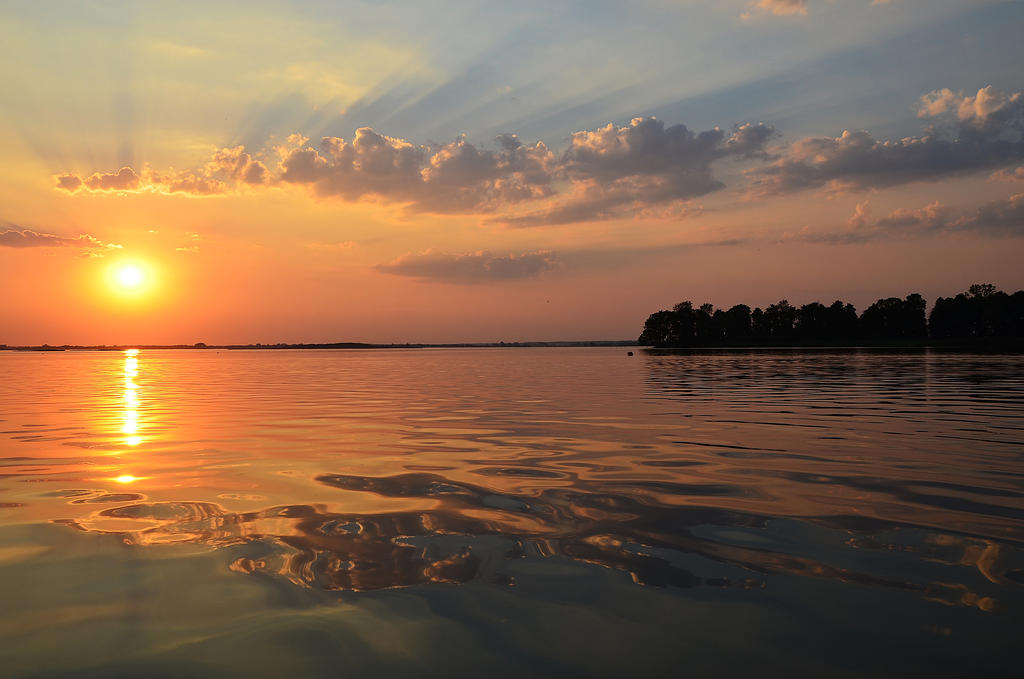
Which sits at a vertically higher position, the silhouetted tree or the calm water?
the silhouetted tree

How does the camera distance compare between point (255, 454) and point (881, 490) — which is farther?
point (255, 454)

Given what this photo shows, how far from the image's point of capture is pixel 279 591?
6141 mm

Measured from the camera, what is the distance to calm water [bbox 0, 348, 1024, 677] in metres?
4.93

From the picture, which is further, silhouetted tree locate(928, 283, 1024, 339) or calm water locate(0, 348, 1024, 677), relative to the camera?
silhouetted tree locate(928, 283, 1024, 339)

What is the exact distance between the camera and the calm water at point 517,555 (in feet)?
16.2

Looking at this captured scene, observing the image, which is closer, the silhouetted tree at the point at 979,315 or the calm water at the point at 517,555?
the calm water at the point at 517,555

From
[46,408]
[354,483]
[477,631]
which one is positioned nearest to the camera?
[477,631]

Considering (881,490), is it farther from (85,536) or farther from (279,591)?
(85,536)

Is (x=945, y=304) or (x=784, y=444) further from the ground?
(x=945, y=304)

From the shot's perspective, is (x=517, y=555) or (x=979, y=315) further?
(x=979, y=315)

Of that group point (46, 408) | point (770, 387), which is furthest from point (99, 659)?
point (770, 387)

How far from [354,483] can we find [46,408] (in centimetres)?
2253

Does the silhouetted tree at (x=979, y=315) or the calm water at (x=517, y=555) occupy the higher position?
the silhouetted tree at (x=979, y=315)

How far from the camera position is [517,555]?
284 inches
